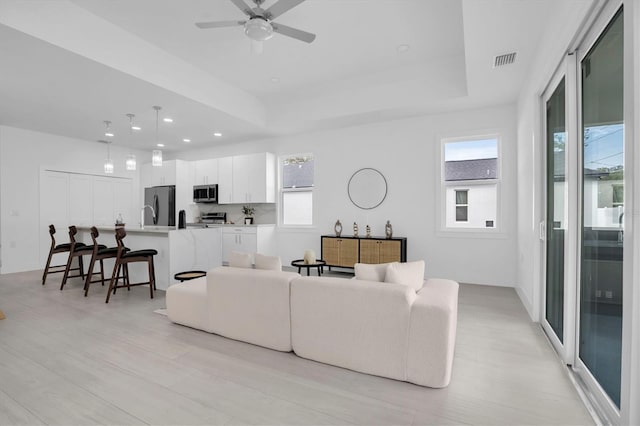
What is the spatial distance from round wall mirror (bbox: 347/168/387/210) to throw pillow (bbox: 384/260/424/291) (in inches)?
123

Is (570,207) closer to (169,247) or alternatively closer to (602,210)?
(602,210)

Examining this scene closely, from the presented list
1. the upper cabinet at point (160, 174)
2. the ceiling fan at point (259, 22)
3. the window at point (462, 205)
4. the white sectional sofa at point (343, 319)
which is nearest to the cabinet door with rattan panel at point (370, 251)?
the window at point (462, 205)

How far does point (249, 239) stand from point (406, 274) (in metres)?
4.38

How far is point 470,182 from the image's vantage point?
4.81 metres

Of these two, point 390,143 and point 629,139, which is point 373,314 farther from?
point 390,143

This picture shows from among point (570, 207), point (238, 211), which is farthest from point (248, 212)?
point (570, 207)

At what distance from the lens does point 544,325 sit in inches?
116

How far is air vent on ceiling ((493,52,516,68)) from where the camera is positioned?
321 cm

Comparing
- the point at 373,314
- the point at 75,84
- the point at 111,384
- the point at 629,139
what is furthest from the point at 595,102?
the point at 75,84

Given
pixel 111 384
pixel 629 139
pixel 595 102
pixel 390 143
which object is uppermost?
pixel 390 143

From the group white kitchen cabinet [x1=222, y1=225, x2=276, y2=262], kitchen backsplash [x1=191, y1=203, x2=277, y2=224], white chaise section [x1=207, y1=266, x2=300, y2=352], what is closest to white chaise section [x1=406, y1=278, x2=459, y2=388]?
white chaise section [x1=207, y1=266, x2=300, y2=352]

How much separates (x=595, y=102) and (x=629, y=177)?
2.70 ft

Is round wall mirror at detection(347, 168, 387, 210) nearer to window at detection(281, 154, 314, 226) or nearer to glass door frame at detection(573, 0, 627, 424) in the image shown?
window at detection(281, 154, 314, 226)

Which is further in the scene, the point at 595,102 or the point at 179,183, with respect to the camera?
the point at 179,183
